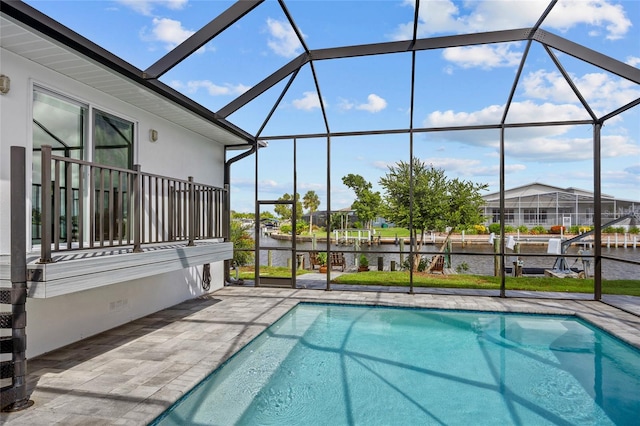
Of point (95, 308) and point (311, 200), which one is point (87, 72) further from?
point (311, 200)

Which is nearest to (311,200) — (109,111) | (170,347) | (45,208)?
(109,111)

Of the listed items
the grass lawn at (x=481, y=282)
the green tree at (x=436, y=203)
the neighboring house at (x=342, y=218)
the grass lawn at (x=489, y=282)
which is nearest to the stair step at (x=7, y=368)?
the grass lawn at (x=481, y=282)

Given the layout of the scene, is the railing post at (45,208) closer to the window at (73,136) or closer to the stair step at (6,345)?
the stair step at (6,345)

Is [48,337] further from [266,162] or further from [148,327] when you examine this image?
[266,162]

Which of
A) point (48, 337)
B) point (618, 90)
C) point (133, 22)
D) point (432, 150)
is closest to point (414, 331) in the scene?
point (48, 337)

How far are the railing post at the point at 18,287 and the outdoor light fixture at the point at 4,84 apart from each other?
1.35 metres

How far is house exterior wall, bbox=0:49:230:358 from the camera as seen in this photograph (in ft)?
13.0

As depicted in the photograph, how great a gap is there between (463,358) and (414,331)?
1167mm

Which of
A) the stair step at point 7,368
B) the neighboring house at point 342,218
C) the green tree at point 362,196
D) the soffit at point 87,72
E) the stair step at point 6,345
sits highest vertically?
the soffit at point 87,72

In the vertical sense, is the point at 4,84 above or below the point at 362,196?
above

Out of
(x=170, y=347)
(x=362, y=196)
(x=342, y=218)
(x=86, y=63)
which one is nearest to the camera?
(x=86, y=63)

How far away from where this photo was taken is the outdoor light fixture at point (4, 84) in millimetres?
3875

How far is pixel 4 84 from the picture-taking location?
12.8 feet

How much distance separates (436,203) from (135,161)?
1017cm
